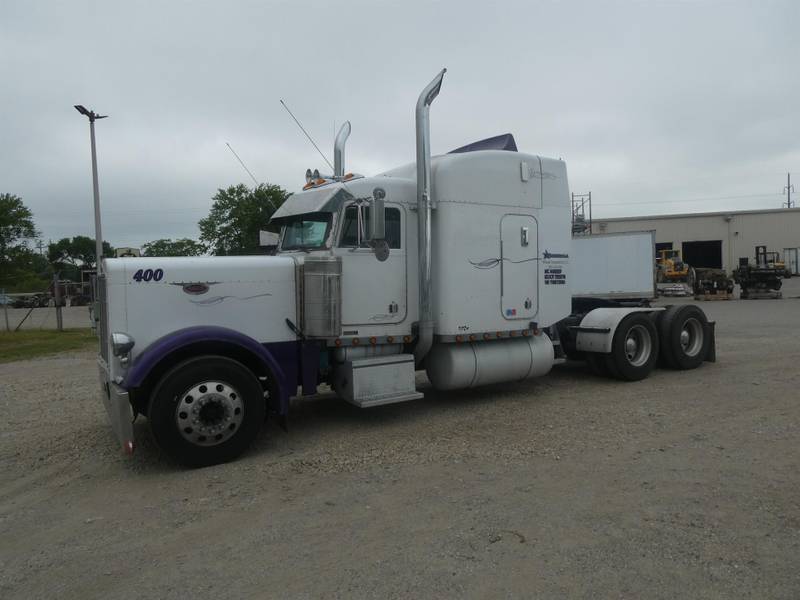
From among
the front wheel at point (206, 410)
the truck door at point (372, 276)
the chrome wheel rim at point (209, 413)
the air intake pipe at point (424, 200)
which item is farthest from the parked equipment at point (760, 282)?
the chrome wheel rim at point (209, 413)

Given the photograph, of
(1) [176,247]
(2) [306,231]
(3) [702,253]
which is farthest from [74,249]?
(2) [306,231]

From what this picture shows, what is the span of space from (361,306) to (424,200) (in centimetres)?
141

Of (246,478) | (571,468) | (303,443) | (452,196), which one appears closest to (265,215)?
(452,196)

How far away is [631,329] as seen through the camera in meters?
9.09

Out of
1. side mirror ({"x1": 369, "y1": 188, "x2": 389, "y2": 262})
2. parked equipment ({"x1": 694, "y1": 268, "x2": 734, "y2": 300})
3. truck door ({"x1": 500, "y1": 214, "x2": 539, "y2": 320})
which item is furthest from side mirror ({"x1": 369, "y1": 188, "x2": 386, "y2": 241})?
parked equipment ({"x1": 694, "y1": 268, "x2": 734, "y2": 300})

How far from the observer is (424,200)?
22.5 ft

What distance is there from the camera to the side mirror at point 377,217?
6.27m

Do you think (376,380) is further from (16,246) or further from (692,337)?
(16,246)

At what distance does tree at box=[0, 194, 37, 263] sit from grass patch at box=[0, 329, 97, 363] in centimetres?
267

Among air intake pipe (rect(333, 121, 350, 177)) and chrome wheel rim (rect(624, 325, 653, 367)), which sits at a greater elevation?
air intake pipe (rect(333, 121, 350, 177))

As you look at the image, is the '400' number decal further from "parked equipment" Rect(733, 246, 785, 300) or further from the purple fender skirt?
"parked equipment" Rect(733, 246, 785, 300)

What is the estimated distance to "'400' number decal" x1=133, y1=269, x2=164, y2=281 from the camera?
5547 millimetres

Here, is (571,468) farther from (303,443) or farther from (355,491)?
(303,443)

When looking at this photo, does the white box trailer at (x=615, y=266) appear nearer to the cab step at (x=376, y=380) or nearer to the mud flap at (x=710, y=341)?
the mud flap at (x=710, y=341)
